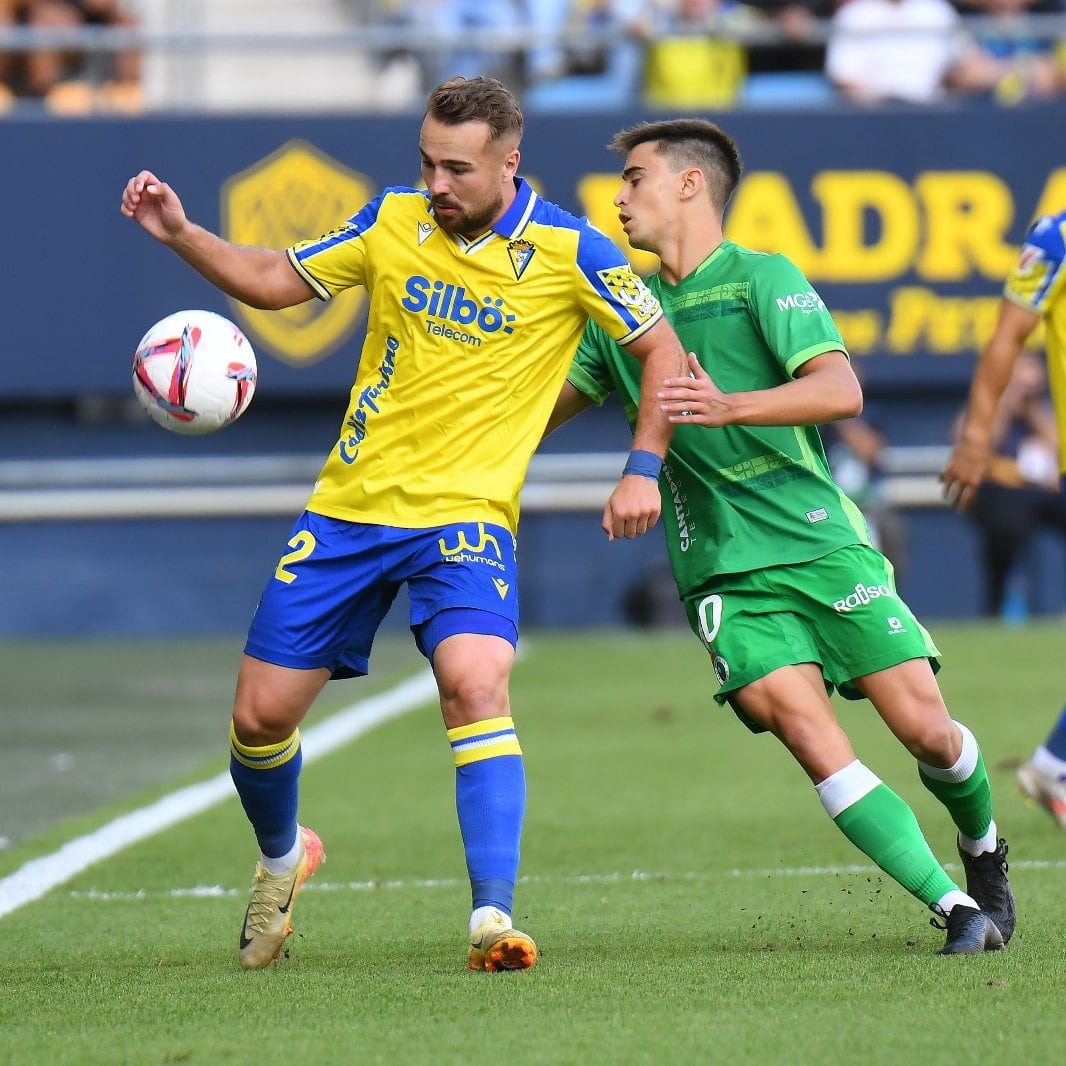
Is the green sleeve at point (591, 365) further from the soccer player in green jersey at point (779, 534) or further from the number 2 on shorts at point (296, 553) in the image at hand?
the number 2 on shorts at point (296, 553)

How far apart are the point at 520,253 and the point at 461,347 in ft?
0.92

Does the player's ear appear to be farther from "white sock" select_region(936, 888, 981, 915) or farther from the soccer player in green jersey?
"white sock" select_region(936, 888, 981, 915)

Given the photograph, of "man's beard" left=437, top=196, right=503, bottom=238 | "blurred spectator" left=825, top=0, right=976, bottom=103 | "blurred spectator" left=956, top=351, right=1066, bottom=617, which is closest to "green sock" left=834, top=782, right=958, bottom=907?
"man's beard" left=437, top=196, right=503, bottom=238

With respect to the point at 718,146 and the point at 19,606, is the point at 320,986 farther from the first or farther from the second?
the point at 19,606

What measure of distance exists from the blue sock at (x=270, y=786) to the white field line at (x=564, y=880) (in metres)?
1.08

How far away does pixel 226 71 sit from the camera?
1789cm

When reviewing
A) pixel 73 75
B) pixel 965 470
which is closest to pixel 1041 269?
pixel 965 470

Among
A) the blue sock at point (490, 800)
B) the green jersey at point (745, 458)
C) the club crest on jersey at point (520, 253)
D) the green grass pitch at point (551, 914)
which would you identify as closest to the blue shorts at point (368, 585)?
the blue sock at point (490, 800)

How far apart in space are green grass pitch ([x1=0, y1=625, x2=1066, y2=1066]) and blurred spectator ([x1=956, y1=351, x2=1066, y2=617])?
4746 mm

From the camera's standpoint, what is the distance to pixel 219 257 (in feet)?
17.0

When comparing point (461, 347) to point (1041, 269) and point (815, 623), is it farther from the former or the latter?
point (1041, 269)

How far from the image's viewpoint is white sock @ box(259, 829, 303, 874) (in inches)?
207

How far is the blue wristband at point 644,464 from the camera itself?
4.96 meters

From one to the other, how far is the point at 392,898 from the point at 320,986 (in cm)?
144
